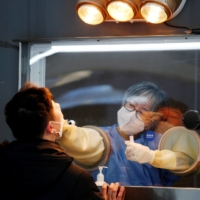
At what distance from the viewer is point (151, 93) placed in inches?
88.0

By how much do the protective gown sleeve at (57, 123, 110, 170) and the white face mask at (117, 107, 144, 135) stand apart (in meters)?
0.12

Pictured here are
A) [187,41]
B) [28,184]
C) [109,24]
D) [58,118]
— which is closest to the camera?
[28,184]

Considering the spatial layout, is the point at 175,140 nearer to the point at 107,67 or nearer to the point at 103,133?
the point at 103,133

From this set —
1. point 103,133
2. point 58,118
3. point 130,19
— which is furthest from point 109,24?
point 58,118

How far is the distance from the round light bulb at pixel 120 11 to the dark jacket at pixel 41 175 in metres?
0.93

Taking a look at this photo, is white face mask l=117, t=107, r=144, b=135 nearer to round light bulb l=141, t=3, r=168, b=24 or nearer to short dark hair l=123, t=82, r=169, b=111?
short dark hair l=123, t=82, r=169, b=111

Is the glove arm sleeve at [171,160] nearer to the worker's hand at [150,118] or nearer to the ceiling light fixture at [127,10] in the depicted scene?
the worker's hand at [150,118]

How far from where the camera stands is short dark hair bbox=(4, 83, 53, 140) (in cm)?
148

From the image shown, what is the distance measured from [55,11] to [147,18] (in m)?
0.58

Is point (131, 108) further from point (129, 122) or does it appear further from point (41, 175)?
point (41, 175)

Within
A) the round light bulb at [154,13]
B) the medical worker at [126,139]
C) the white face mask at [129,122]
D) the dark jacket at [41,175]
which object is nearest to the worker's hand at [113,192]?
the medical worker at [126,139]

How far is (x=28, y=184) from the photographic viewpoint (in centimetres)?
141

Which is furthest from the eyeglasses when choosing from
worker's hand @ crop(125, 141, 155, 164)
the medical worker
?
worker's hand @ crop(125, 141, 155, 164)

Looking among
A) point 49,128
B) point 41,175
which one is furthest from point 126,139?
point 41,175
